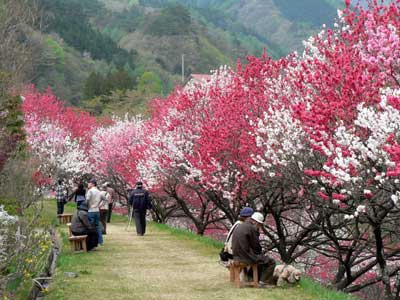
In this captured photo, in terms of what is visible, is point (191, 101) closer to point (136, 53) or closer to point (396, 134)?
point (396, 134)

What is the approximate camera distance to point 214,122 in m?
17.5

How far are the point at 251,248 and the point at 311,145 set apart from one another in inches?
85.0

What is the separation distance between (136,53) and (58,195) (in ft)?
300

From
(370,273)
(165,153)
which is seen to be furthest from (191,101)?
(370,273)

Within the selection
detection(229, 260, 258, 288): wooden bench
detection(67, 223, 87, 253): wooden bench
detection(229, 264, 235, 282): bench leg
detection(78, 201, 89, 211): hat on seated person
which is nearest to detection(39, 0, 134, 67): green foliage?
detection(78, 201, 89, 211): hat on seated person

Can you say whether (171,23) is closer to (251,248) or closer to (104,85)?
(104,85)

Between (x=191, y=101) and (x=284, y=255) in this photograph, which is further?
(x=191, y=101)

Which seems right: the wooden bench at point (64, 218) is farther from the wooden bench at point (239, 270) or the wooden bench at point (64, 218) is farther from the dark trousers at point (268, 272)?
the dark trousers at point (268, 272)

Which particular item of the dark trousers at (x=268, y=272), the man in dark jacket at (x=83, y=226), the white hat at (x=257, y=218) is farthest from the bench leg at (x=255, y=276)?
the man in dark jacket at (x=83, y=226)

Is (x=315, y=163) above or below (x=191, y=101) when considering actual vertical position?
below

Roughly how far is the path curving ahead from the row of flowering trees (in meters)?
2.01

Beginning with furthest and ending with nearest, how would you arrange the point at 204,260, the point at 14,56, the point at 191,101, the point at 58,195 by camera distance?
the point at 58,195
the point at 191,101
the point at 14,56
the point at 204,260

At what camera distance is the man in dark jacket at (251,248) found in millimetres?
10547

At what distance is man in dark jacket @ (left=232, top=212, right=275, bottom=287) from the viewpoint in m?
10.5
